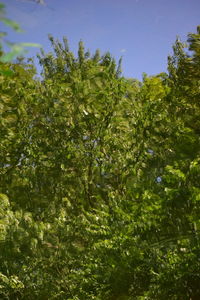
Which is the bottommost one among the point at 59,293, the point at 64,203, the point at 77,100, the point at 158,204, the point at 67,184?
the point at 59,293

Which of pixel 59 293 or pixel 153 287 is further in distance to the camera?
pixel 59 293

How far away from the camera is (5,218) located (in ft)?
19.1

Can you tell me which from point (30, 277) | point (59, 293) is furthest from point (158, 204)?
point (30, 277)

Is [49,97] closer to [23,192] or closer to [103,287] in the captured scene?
[23,192]

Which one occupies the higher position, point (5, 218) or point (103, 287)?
point (5, 218)

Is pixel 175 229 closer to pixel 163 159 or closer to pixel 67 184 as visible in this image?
pixel 163 159

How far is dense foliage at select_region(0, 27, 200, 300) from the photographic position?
15.2ft

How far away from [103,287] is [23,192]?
12.9 feet

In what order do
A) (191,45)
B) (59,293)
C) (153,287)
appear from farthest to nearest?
1. (191,45)
2. (59,293)
3. (153,287)

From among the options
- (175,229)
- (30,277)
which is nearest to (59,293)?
(30,277)

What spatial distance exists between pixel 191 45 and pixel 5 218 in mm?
9022

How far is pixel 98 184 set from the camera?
8.52 m

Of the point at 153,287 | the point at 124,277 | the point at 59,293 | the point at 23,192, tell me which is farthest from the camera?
the point at 23,192

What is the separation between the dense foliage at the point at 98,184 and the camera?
4625 mm
